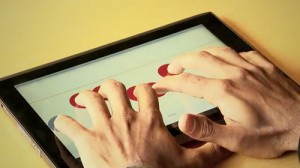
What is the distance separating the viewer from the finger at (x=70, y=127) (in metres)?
0.61

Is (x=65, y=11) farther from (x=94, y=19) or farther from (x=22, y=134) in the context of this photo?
(x=22, y=134)

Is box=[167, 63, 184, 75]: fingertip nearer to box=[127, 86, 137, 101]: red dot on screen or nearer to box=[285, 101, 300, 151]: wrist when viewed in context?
box=[127, 86, 137, 101]: red dot on screen

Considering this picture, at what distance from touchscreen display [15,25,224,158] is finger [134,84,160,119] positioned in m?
0.03

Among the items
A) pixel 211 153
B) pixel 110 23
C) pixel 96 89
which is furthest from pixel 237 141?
pixel 110 23

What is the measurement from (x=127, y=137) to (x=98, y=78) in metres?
0.18

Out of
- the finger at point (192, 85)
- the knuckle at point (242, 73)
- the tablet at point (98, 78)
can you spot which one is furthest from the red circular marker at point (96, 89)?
the knuckle at point (242, 73)

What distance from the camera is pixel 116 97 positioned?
2.09 ft


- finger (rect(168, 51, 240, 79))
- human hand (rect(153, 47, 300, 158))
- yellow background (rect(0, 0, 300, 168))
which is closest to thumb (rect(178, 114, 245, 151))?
human hand (rect(153, 47, 300, 158))

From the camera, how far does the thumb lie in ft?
1.89

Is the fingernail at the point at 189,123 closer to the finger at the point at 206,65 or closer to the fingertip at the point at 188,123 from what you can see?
the fingertip at the point at 188,123

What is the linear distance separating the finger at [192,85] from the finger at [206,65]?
36 mm

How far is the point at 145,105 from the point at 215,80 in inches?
4.3

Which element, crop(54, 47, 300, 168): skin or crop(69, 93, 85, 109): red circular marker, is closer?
crop(54, 47, 300, 168): skin

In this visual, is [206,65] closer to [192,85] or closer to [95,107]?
[192,85]
